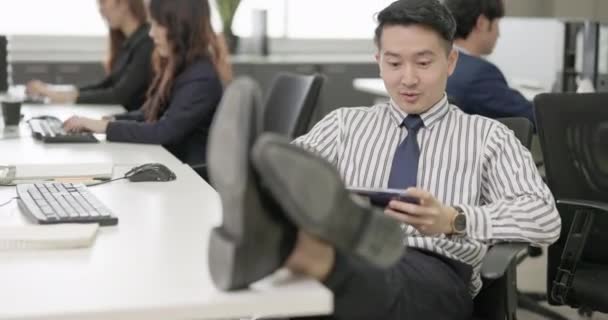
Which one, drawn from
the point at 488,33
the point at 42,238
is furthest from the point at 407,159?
the point at 488,33

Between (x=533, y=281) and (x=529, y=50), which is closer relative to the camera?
(x=533, y=281)

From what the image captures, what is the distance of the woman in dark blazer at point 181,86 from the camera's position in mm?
2896

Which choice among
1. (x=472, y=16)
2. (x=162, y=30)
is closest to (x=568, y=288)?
(x=472, y=16)

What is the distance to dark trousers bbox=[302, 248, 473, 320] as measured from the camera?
1304mm

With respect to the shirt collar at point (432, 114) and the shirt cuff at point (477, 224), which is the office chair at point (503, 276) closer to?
the shirt cuff at point (477, 224)

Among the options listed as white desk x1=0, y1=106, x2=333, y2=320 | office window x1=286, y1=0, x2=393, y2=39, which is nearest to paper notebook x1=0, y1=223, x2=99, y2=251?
white desk x1=0, y1=106, x2=333, y2=320

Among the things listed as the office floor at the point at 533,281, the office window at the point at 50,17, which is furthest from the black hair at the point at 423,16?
the office window at the point at 50,17

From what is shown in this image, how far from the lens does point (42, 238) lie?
148cm

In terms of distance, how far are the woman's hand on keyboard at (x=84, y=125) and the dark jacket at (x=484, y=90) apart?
3.84 feet

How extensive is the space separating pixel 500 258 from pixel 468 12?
174 centimetres

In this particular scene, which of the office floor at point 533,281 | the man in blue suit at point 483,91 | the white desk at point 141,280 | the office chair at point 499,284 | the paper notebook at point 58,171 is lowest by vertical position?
the office floor at point 533,281

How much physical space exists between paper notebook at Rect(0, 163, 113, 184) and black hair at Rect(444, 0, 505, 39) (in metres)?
1.52

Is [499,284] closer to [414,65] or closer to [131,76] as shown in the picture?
[414,65]

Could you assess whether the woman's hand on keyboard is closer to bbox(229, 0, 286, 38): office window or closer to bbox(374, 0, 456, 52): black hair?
bbox(374, 0, 456, 52): black hair
